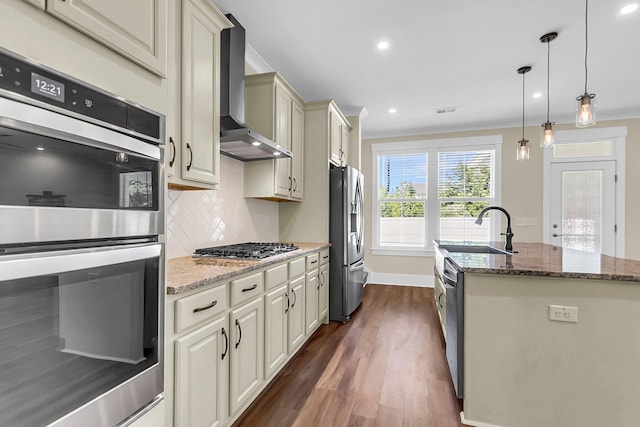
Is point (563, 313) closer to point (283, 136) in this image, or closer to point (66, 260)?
point (66, 260)

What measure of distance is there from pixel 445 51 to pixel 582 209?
12.3ft

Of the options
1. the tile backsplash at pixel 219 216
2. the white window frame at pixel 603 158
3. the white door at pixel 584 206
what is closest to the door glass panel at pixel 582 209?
the white door at pixel 584 206


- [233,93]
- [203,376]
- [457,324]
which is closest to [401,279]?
[457,324]

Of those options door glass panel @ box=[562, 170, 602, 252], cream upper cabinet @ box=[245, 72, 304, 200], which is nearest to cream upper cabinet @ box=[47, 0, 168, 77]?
cream upper cabinet @ box=[245, 72, 304, 200]

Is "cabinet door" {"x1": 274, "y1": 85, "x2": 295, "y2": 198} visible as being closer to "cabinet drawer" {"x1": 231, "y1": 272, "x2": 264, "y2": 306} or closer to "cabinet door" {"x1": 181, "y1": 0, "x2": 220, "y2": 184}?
"cabinet door" {"x1": 181, "y1": 0, "x2": 220, "y2": 184}

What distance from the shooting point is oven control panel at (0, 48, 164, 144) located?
737 mm

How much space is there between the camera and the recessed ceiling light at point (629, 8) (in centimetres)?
232

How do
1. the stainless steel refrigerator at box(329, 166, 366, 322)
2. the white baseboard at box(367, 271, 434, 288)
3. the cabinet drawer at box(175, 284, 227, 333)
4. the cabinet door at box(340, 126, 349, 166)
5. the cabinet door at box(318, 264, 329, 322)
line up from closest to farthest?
the cabinet drawer at box(175, 284, 227, 333), the cabinet door at box(318, 264, 329, 322), the stainless steel refrigerator at box(329, 166, 366, 322), the cabinet door at box(340, 126, 349, 166), the white baseboard at box(367, 271, 434, 288)

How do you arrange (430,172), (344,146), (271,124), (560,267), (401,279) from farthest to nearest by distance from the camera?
(401,279) < (430,172) < (344,146) < (271,124) < (560,267)

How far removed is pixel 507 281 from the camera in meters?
1.78

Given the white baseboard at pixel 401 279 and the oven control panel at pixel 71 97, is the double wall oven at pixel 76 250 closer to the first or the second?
the oven control panel at pixel 71 97

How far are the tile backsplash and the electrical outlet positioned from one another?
2.33m

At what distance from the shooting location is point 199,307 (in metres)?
1.48

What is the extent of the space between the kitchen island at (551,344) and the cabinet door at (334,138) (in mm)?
2258
